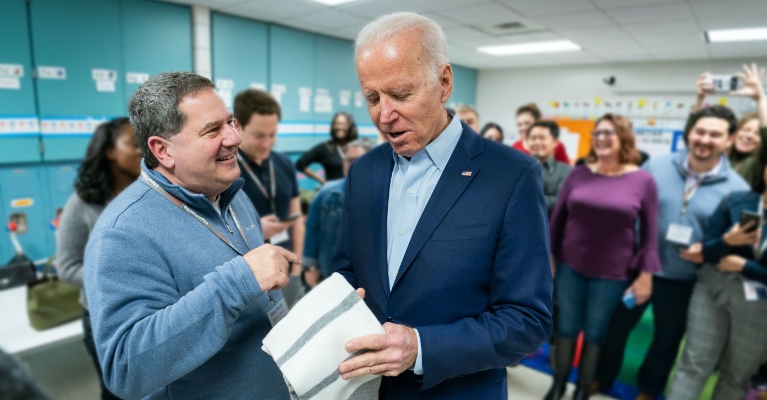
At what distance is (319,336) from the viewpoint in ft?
2.65

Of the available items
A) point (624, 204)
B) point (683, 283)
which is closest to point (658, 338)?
point (683, 283)

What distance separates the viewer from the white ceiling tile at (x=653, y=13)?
154 inches

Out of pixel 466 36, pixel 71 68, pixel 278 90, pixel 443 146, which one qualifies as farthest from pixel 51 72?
pixel 466 36

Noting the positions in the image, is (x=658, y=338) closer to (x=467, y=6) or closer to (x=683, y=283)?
(x=683, y=283)

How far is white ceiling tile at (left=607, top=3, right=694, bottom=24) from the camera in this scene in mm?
3918

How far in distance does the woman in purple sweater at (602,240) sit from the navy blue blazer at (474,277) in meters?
1.52

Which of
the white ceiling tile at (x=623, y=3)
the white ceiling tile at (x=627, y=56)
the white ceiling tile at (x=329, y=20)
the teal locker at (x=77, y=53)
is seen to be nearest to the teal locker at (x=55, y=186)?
the teal locker at (x=77, y=53)

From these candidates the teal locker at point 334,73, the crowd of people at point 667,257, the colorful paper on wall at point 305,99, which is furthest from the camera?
the teal locker at point 334,73

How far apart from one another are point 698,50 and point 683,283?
500 centimetres

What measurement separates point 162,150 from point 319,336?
0.57m

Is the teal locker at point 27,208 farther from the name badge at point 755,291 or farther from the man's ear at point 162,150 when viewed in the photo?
the name badge at point 755,291

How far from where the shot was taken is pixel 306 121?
221 inches

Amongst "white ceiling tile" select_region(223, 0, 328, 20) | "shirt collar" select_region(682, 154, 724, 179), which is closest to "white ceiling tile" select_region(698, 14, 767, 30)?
"shirt collar" select_region(682, 154, 724, 179)

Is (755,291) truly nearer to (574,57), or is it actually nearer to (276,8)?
(276,8)
